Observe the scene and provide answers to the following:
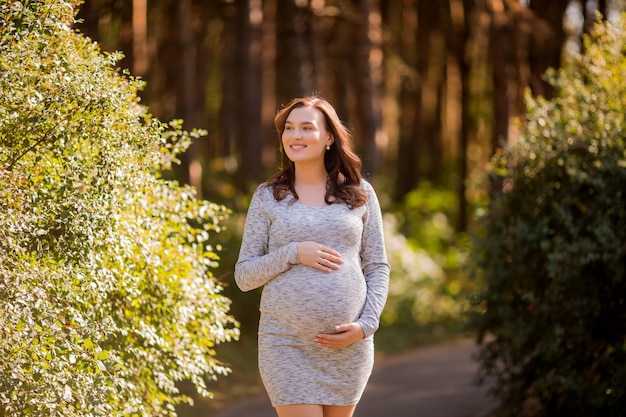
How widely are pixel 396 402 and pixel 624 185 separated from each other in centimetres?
389

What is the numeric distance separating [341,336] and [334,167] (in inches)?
35.2

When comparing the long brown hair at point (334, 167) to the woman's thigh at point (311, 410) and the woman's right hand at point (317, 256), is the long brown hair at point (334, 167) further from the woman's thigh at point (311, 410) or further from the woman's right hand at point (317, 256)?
the woman's thigh at point (311, 410)

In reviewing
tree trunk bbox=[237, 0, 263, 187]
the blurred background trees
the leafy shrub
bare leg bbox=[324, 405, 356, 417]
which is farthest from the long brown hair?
tree trunk bbox=[237, 0, 263, 187]

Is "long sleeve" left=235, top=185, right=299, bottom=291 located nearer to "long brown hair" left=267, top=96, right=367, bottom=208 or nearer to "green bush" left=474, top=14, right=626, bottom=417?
"long brown hair" left=267, top=96, right=367, bottom=208

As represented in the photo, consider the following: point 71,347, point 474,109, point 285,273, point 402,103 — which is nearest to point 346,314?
point 285,273

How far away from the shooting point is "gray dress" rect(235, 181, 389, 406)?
436 centimetres

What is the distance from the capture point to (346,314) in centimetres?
441

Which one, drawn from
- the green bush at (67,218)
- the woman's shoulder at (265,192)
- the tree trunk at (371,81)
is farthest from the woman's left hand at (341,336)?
the tree trunk at (371,81)

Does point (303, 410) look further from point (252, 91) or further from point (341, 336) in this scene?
point (252, 91)

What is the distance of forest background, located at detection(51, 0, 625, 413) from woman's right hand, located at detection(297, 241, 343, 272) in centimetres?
364

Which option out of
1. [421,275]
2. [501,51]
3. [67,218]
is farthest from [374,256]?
[501,51]

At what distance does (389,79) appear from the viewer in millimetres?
31094

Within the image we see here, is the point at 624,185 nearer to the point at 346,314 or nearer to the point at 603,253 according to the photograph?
the point at 603,253

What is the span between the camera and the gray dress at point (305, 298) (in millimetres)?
4355
